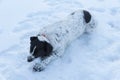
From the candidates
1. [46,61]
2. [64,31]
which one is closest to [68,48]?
[64,31]

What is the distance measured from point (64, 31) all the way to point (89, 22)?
1.71ft

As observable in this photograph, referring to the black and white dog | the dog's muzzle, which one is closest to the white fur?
the black and white dog

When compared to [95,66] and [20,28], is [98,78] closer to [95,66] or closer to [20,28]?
[95,66]

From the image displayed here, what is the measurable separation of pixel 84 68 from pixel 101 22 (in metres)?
1.08

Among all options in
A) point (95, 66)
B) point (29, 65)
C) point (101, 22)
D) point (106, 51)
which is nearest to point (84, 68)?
point (95, 66)

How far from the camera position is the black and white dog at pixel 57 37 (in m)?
3.34

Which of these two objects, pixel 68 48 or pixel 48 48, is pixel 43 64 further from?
pixel 68 48

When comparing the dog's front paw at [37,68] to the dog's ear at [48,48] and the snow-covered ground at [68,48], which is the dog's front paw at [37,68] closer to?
the snow-covered ground at [68,48]

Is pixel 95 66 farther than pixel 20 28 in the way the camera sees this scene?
No

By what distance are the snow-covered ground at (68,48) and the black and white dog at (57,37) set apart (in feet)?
0.34

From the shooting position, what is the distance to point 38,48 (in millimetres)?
3324

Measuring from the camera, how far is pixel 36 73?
3.41 metres

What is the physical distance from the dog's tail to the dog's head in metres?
0.84

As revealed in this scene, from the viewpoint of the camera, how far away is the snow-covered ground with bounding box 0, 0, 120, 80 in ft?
11.1
